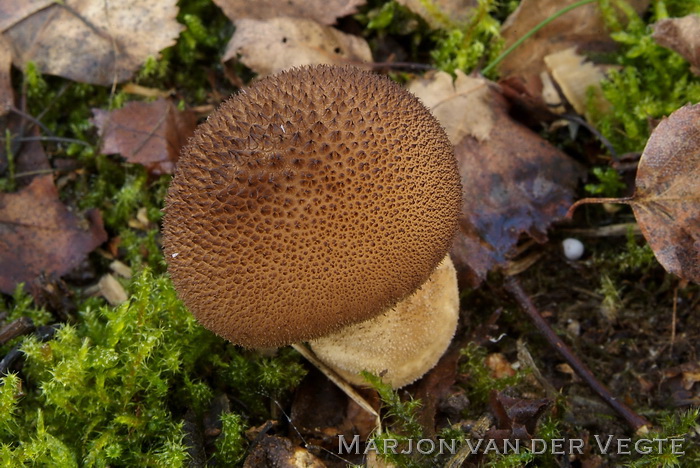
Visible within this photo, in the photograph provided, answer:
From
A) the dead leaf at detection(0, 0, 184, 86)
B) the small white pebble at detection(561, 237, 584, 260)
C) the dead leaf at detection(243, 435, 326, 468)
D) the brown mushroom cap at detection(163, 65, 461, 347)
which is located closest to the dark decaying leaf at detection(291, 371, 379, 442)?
the dead leaf at detection(243, 435, 326, 468)

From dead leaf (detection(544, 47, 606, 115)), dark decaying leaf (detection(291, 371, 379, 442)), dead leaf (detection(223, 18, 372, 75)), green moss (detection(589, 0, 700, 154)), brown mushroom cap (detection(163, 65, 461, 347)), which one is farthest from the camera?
dead leaf (detection(223, 18, 372, 75))

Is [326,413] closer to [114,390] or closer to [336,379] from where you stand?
[336,379]

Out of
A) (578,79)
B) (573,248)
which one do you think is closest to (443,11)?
(578,79)

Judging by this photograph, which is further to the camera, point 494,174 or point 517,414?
point 494,174

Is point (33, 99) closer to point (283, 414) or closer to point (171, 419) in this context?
point (171, 419)

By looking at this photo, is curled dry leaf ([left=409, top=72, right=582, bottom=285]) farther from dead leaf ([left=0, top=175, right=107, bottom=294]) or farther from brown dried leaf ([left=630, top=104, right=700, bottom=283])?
dead leaf ([left=0, top=175, right=107, bottom=294])
